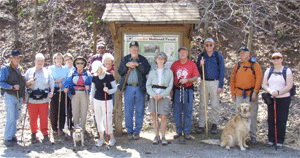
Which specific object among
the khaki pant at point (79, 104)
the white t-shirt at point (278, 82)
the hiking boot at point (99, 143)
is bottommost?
the hiking boot at point (99, 143)

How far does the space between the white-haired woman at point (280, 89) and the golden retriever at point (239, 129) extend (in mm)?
652

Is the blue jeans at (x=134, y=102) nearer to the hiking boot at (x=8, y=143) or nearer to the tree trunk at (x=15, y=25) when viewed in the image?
the hiking boot at (x=8, y=143)

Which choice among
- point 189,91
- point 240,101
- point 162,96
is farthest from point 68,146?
point 240,101

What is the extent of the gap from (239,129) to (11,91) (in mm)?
5227

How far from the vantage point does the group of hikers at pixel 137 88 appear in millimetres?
5797

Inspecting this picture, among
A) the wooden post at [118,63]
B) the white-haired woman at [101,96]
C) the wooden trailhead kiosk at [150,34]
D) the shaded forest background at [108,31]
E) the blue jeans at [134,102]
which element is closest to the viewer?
the white-haired woman at [101,96]

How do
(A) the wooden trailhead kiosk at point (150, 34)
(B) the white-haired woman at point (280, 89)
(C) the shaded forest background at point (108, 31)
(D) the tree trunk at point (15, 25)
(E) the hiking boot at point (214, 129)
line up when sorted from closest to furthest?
(B) the white-haired woman at point (280, 89) → (A) the wooden trailhead kiosk at point (150, 34) → (E) the hiking boot at point (214, 129) → (C) the shaded forest background at point (108, 31) → (D) the tree trunk at point (15, 25)

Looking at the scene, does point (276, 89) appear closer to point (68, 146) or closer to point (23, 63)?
point (68, 146)

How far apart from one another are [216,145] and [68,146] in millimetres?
3417

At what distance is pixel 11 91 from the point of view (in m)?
5.91

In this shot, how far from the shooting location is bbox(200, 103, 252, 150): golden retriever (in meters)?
5.58

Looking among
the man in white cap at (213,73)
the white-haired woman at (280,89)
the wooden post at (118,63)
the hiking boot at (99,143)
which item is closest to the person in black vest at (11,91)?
the hiking boot at (99,143)

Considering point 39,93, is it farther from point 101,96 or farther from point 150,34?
point 150,34

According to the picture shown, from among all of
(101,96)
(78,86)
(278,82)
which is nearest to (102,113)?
(101,96)
